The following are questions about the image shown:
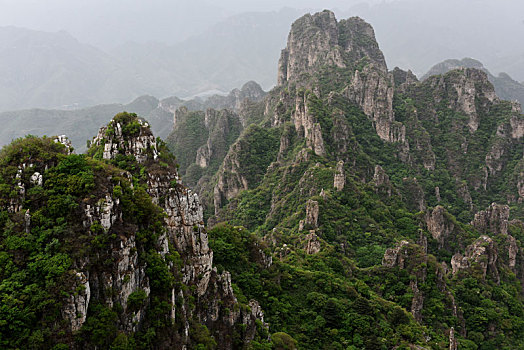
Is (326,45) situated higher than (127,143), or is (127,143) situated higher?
(326,45)

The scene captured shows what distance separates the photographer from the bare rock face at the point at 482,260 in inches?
2026

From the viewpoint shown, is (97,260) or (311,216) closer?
(97,260)

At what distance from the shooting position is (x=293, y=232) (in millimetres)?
60969

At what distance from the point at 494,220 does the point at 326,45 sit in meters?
80.9

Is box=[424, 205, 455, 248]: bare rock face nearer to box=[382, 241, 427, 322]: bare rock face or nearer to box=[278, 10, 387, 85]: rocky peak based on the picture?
box=[382, 241, 427, 322]: bare rock face

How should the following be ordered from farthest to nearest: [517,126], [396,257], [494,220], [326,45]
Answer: [326,45] < [517,126] < [494,220] < [396,257]

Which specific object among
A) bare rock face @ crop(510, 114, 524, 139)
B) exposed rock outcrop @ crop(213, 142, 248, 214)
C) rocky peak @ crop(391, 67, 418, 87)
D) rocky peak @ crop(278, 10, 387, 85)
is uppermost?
rocky peak @ crop(278, 10, 387, 85)

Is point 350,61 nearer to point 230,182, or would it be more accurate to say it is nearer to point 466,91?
point 466,91

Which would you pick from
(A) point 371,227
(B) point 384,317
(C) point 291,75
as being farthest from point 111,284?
(C) point 291,75

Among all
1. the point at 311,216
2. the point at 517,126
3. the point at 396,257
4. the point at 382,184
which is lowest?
the point at 396,257

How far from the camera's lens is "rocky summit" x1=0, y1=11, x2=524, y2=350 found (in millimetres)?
20031

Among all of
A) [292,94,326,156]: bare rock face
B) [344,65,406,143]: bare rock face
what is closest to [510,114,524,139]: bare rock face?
[344,65,406,143]: bare rock face

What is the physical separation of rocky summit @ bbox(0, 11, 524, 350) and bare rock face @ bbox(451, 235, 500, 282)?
0.20 m

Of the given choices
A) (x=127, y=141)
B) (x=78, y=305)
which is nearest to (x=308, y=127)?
(x=127, y=141)
